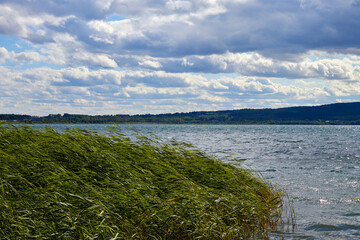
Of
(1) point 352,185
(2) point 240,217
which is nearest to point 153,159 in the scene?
(2) point 240,217

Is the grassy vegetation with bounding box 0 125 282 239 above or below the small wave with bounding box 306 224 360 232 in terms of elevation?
above

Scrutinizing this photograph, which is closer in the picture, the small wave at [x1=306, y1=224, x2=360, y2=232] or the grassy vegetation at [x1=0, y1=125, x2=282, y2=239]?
the grassy vegetation at [x1=0, y1=125, x2=282, y2=239]

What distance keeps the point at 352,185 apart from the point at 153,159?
1354 cm

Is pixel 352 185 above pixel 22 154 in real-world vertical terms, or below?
below

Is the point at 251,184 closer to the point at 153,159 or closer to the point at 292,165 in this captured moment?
the point at 153,159

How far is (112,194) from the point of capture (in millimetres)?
8398

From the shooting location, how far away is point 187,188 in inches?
373

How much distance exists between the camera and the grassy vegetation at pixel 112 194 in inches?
273

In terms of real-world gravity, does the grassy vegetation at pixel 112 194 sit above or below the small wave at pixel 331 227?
above

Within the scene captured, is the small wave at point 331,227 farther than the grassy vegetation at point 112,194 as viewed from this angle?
Yes

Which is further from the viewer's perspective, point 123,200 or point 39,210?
point 123,200

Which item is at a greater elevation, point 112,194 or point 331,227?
point 112,194

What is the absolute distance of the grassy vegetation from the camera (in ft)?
22.8

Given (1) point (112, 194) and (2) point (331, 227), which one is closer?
(1) point (112, 194)
